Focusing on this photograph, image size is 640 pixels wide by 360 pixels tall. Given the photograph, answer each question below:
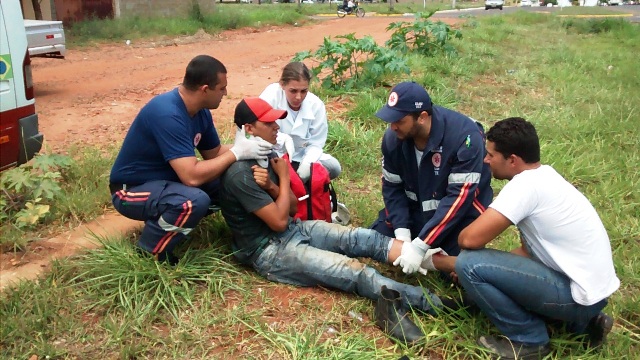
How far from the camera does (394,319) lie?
2826 mm

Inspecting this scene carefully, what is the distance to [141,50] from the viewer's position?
12.3 meters

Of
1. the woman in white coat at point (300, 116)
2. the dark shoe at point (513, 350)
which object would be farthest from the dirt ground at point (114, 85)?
the dark shoe at point (513, 350)

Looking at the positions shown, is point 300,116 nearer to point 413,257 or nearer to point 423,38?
point 413,257

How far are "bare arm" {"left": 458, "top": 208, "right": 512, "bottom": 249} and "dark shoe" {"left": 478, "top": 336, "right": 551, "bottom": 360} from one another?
0.48m

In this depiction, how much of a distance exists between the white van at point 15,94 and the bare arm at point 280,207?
6.52 feet

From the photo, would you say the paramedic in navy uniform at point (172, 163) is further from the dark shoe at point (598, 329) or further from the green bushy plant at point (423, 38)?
the green bushy plant at point (423, 38)

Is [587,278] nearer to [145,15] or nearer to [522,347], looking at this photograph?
[522,347]

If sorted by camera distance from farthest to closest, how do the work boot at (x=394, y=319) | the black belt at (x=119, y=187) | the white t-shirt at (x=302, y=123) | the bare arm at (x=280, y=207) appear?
the white t-shirt at (x=302, y=123), the black belt at (x=119, y=187), the bare arm at (x=280, y=207), the work boot at (x=394, y=319)

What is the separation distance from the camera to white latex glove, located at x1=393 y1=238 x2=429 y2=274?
123 inches

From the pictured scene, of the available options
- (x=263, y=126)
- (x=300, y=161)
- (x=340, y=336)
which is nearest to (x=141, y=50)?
(x=300, y=161)

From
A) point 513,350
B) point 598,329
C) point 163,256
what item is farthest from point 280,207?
point 598,329

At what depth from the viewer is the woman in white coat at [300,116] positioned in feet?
13.2

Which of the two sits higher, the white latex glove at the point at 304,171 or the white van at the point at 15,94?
the white van at the point at 15,94

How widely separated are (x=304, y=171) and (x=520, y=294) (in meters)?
1.79
